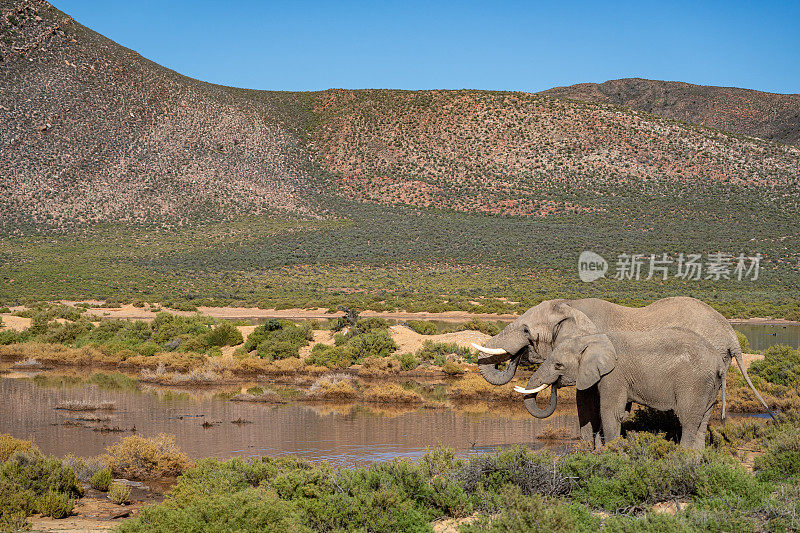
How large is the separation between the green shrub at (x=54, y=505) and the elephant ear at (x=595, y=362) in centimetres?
610

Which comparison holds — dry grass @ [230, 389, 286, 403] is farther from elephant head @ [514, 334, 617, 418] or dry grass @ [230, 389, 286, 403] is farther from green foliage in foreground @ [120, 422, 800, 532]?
elephant head @ [514, 334, 617, 418]

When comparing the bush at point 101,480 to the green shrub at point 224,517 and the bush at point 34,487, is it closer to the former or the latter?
the bush at point 34,487

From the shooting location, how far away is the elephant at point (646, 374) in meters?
9.87

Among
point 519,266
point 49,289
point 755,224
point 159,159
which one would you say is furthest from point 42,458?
point 159,159

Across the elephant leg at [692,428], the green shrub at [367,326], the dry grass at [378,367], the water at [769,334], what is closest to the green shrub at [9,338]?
the green shrub at [367,326]

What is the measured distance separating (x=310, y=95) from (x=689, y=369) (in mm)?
101610

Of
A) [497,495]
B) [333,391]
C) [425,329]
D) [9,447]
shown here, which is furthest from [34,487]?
[425,329]

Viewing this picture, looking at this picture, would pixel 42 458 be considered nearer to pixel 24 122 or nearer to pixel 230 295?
pixel 230 295

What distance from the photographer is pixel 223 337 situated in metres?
25.3

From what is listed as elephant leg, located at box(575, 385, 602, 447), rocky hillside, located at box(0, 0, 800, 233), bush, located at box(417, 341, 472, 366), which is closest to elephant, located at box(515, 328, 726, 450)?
elephant leg, located at box(575, 385, 602, 447)

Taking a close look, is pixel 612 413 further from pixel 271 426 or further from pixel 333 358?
pixel 333 358

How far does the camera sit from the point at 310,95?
107 m

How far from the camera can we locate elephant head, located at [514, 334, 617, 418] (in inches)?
388

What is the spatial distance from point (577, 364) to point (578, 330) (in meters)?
0.58
